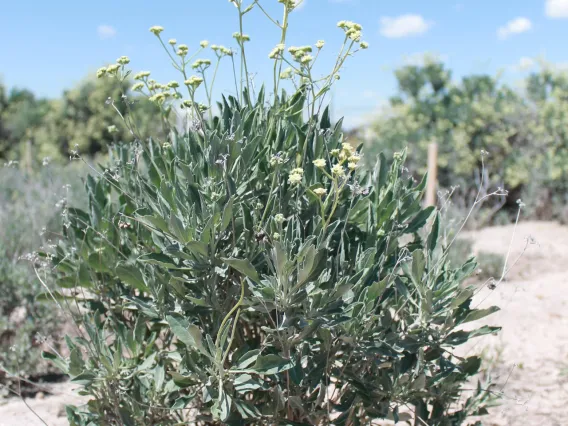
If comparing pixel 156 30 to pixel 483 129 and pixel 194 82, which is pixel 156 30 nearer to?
pixel 194 82

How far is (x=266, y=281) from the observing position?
197 centimetres

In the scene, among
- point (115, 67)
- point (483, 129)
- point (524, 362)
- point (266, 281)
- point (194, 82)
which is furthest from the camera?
point (483, 129)

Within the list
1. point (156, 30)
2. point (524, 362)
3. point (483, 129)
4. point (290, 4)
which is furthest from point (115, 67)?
point (483, 129)

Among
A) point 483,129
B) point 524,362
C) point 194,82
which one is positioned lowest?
point 524,362

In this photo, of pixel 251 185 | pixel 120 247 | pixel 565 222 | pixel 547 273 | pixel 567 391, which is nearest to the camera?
pixel 251 185

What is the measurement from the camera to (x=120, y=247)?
8.75 ft

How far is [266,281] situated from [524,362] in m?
3.65

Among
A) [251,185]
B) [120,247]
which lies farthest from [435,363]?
[120,247]

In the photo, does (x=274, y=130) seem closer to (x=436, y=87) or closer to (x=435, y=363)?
(x=435, y=363)

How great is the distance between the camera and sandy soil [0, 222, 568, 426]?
12.4ft

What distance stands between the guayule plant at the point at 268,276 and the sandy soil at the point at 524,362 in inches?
14.6

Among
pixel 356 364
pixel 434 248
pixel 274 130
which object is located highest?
pixel 274 130

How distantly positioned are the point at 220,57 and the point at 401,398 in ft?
4.88

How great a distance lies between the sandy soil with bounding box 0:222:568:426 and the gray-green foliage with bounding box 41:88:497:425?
36 centimetres
